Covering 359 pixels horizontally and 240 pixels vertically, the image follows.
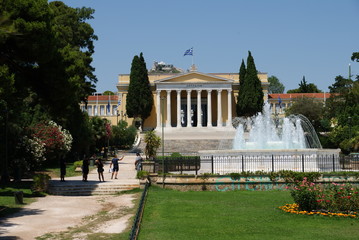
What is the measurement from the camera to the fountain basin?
2469 centimetres

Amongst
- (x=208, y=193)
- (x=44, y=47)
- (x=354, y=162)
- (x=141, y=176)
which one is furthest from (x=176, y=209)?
(x=354, y=162)

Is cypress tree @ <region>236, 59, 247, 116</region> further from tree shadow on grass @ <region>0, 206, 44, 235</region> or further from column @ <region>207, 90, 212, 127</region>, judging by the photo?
tree shadow on grass @ <region>0, 206, 44, 235</region>

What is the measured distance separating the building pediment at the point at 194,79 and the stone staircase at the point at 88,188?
52.6 meters

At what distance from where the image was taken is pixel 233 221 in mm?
13852

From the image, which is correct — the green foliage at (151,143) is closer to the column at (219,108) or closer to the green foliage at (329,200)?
the green foliage at (329,200)

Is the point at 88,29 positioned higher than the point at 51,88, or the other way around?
the point at 88,29

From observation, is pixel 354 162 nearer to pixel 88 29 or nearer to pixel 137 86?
pixel 88 29

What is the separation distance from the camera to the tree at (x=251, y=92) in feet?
233

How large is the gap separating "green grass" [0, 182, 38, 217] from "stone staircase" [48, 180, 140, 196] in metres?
1.25

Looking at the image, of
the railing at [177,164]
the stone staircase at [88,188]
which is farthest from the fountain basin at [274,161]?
the stone staircase at [88,188]

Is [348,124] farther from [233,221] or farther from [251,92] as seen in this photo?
[233,221]

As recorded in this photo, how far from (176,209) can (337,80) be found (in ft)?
251

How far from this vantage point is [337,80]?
286 feet

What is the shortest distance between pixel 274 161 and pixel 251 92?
47.1 metres
